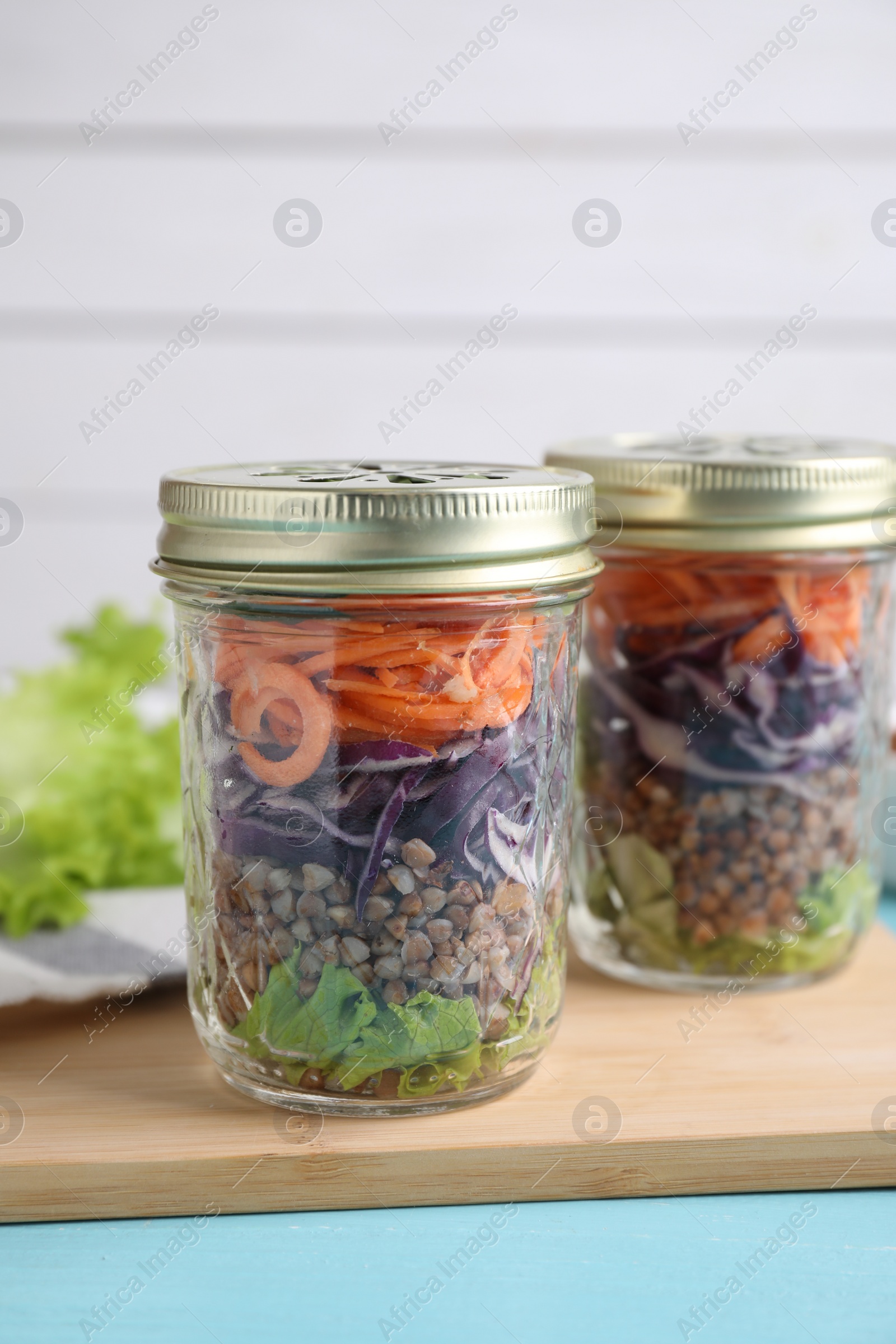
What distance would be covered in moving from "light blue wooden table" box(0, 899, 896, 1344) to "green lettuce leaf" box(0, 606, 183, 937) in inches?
15.4

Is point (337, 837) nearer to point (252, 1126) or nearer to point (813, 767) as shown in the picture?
point (252, 1126)

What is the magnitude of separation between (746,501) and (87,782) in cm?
66

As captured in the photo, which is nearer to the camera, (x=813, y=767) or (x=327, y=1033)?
(x=327, y=1033)

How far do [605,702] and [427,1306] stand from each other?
45 cm

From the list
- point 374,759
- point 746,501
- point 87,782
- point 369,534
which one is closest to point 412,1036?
point 374,759

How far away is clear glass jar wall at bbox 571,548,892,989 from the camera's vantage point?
92 centimetres

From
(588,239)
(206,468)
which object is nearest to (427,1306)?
(206,468)

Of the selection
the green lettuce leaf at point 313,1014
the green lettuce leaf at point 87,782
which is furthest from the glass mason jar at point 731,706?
the green lettuce leaf at point 87,782

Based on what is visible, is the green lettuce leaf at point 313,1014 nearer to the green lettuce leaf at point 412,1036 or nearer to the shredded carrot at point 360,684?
the green lettuce leaf at point 412,1036

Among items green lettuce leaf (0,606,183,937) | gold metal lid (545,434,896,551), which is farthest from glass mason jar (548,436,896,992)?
green lettuce leaf (0,606,183,937)

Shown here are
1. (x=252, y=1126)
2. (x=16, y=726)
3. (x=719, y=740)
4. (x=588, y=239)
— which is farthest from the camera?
(x=588, y=239)

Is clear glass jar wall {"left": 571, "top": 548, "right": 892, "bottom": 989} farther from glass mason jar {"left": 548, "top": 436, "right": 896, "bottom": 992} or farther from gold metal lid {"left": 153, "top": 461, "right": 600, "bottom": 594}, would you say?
gold metal lid {"left": 153, "top": 461, "right": 600, "bottom": 594}

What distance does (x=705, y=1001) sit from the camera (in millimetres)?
965

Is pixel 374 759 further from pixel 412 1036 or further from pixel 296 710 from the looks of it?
pixel 412 1036
